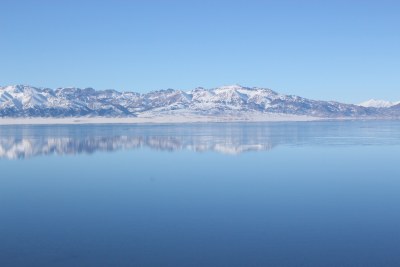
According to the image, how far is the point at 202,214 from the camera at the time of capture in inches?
530

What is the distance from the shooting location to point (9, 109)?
573 feet

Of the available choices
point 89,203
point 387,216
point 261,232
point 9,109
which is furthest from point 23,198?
point 9,109

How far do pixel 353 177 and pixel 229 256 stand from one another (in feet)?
38.1

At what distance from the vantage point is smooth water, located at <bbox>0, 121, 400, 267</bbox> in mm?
10062

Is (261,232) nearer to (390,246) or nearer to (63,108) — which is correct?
(390,246)

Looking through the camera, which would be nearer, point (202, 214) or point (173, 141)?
point (202, 214)

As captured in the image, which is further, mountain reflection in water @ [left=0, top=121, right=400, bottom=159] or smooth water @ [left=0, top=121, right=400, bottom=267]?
mountain reflection in water @ [left=0, top=121, right=400, bottom=159]

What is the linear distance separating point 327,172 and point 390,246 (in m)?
11.3

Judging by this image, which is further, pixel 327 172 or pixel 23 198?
pixel 327 172

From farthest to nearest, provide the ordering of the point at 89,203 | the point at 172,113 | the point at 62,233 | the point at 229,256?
the point at 172,113 < the point at 89,203 < the point at 62,233 < the point at 229,256

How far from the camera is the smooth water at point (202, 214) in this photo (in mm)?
10062

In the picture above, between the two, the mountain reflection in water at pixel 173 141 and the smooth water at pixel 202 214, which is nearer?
the smooth water at pixel 202 214

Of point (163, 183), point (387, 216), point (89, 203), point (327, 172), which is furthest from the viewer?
point (327, 172)

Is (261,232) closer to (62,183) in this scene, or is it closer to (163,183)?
(163,183)
